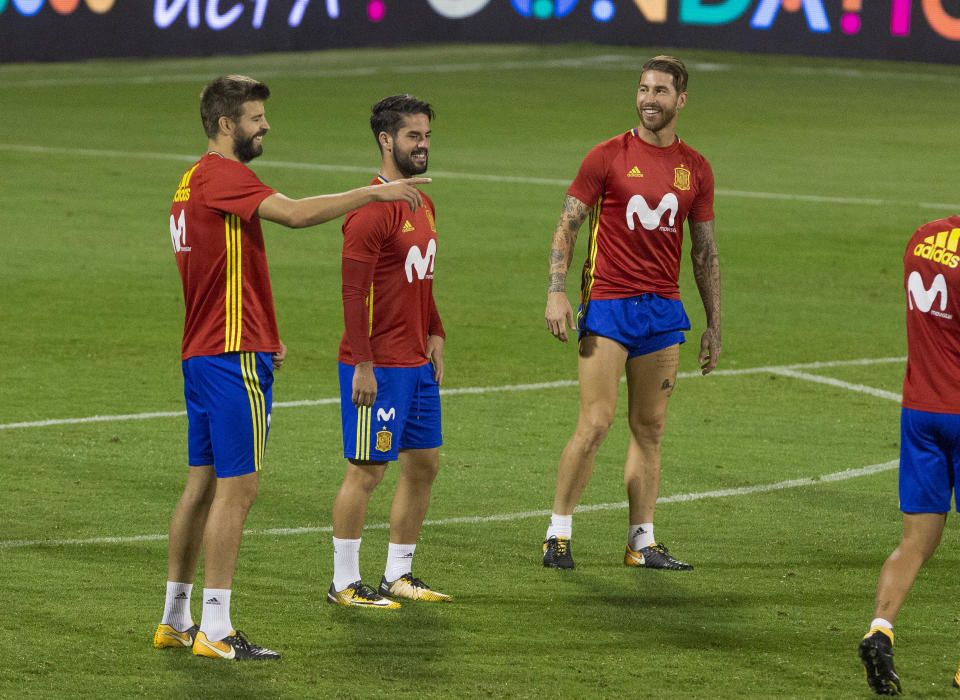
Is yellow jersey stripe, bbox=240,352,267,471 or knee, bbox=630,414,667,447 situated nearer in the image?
yellow jersey stripe, bbox=240,352,267,471

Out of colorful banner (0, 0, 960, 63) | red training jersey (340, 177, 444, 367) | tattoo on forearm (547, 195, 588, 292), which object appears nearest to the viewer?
red training jersey (340, 177, 444, 367)

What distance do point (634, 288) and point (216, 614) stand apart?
8.60 ft

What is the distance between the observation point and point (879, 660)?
6555 millimetres

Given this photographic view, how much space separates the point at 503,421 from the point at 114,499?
294cm

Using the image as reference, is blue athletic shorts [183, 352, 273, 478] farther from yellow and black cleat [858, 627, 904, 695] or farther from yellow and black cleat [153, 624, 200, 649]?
yellow and black cleat [858, 627, 904, 695]

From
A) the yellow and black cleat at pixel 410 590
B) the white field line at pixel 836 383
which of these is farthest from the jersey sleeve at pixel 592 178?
the white field line at pixel 836 383

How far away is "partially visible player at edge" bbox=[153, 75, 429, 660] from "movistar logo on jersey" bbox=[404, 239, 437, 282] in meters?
0.80

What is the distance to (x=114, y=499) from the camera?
9.45m

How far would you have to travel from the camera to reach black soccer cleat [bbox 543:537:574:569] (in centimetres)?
841

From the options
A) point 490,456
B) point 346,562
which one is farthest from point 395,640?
point 490,456

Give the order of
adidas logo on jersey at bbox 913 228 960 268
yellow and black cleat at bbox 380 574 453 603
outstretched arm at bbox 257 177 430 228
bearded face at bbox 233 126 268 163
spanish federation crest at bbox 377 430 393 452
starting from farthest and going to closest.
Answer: yellow and black cleat at bbox 380 574 453 603
spanish federation crest at bbox 377 430 393 452
bearded face at bbox 233 126 268 163
outstretched arm at bbox 257 177 430 228
adidas logo on jersey at bbox 913 228 960 268

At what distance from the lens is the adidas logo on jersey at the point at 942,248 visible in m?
6.38

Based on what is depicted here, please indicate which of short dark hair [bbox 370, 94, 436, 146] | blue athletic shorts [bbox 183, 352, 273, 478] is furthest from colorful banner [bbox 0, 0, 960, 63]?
blue athletic shorts [bbox 183, 352, 273, 478]

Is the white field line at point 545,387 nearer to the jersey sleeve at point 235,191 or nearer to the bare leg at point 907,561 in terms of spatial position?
the jersey sleeve at point 235,191
